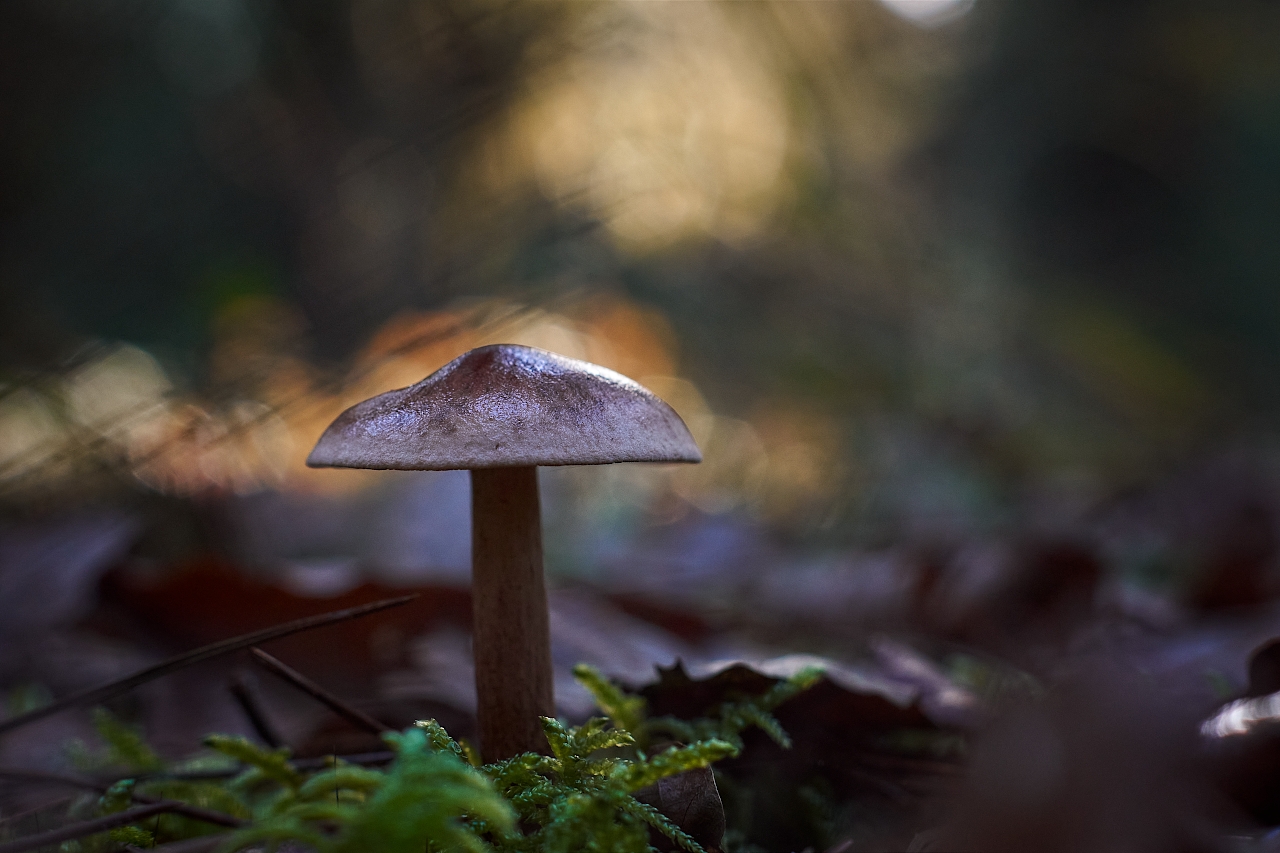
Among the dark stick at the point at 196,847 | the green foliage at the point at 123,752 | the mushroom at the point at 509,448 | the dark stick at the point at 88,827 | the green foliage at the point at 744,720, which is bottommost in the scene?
the dark stick at the point at 196,847

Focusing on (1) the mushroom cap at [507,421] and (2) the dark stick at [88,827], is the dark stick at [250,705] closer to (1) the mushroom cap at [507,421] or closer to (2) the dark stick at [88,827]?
(2) the dark stick at [88,827]

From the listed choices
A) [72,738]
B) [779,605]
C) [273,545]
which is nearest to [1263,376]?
[779,605]

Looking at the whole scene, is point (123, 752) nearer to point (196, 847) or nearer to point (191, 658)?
point (191, 658)

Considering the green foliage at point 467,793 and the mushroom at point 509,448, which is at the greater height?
the mushroom at point 509,448

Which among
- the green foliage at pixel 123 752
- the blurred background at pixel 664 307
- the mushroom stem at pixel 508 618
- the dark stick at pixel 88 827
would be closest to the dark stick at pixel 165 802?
the dark stick at pixel 88 827

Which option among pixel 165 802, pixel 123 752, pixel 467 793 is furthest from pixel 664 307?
pixel 467 793
